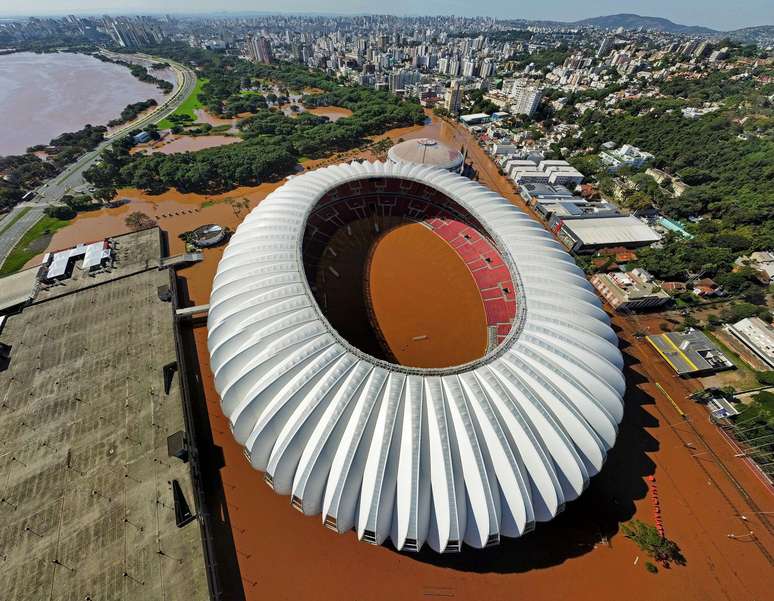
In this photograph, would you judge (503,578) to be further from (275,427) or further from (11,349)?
(11,349)

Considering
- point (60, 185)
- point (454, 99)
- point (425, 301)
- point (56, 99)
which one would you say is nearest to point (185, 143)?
point (60, 185)

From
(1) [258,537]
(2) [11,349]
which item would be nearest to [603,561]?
(1) [258,537]

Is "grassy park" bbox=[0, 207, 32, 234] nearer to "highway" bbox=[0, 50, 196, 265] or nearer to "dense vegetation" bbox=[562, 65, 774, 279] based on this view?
"highway" bbox=[0, 50, 196, 265]

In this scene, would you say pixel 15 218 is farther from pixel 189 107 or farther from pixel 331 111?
pixel 331 111

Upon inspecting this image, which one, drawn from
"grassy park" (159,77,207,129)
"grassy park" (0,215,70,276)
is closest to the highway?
"grassy park" (0,215,70,276)

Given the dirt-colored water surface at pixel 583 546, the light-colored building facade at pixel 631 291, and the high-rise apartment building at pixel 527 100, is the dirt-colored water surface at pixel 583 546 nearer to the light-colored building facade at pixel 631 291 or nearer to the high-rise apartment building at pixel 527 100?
the light-colored building facade at pixel 631 291

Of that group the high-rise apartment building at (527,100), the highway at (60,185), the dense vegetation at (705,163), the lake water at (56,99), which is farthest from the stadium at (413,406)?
the lake water at (56,99)
